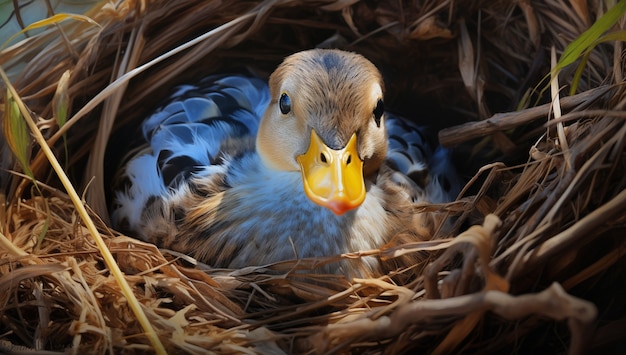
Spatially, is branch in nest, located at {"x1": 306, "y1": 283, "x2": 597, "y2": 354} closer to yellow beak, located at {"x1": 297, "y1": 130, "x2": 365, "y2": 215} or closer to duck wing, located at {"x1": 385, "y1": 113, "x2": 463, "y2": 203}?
yellow beak, located at {"x1": 297, "y1": 130, "x2": 365, "y2": 215}

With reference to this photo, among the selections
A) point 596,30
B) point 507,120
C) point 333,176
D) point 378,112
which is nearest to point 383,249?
point 333,176

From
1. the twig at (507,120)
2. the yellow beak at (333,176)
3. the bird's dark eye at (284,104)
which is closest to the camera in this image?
the yellow beak at (333,176)

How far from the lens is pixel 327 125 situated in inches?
49.3

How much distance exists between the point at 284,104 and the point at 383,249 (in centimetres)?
38

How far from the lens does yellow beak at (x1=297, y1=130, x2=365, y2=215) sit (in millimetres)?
1123

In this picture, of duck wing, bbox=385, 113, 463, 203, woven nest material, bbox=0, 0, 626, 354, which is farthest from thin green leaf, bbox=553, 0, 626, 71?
duck wing, bbox=385, 113, 463, 203

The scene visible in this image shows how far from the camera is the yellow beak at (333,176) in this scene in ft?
3.68

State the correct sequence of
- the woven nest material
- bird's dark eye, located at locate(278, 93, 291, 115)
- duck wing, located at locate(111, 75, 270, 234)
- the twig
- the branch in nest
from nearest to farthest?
1. the branch in nest
2. the woven nest material
3. the twig
4. bird's dark eye, located at locate(278, 93, 291, 115)
5. duck wing, located at locate(111, 75, 270, 234)

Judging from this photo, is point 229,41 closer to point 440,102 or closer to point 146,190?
point 146,190

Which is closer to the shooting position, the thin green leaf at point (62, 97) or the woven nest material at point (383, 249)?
the woven nest material at point (383, 249)

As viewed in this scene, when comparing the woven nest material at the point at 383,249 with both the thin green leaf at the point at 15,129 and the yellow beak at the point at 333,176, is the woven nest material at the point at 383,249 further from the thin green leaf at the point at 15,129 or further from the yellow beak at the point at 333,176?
the yellow beak at the point at 333,176

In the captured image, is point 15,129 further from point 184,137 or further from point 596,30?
point 596,30

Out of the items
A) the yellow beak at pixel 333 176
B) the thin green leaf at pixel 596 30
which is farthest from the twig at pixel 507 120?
the yellow beak at pixel 333 176

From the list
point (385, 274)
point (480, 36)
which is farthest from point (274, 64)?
point (385, 274)
